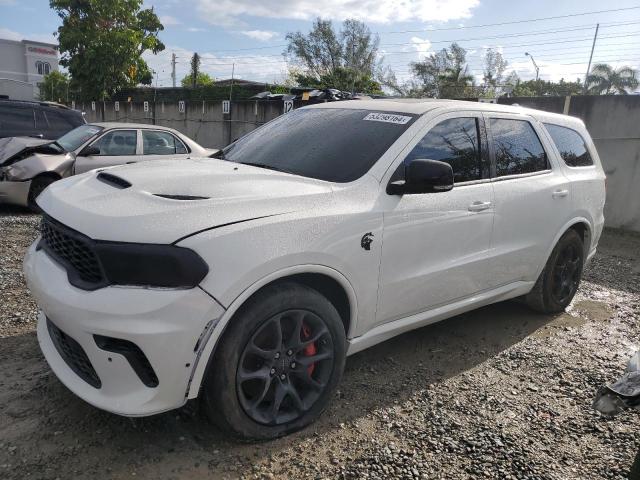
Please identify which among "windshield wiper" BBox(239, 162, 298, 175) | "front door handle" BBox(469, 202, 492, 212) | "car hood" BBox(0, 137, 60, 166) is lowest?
"car hood" BBox(0, 137, 60, 166)

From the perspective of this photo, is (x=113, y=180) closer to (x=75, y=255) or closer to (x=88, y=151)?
(x=75, y=255)

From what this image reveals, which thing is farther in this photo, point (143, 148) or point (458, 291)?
point (143, 148)

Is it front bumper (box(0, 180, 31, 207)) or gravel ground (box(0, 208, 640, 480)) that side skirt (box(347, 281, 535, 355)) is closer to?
gravel ground (box(0, 208, 640, 480))

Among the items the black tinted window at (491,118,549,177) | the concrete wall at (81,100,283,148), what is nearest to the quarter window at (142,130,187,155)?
the concrete wall at (81,100,283,148)

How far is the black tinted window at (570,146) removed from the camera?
4.50 metres

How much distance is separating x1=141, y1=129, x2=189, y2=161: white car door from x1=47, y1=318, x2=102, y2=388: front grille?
6.07 meters

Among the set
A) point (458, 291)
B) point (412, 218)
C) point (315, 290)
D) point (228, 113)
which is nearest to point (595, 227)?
point (458, 291)

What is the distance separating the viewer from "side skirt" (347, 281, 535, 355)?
121 inches

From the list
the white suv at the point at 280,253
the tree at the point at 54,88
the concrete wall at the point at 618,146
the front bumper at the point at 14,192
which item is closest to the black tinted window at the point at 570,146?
the white suv at the point at 280,253

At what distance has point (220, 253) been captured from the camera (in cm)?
228

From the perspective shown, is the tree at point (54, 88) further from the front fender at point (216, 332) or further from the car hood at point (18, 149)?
the front fender at point (216, 332)

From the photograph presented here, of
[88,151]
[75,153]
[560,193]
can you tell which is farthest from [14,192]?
[560,193]

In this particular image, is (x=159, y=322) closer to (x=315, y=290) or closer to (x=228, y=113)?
(x=315, y=290)

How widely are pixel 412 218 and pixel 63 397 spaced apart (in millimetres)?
2223
